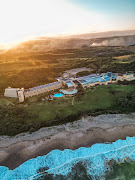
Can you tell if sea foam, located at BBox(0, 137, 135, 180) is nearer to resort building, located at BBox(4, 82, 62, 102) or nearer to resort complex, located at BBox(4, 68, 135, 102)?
resort complex, located at BBox(4, 68, 135, 102)

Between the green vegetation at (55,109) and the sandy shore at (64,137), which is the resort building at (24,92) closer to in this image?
the green vegetation at (55,109)

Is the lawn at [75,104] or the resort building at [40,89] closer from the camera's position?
the lawn at [75,104]

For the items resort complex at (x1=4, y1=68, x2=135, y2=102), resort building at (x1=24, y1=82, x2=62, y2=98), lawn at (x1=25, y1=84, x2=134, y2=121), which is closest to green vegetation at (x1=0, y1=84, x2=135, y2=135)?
lawn at (x1=25, y1=84, x2=134, y2=121)

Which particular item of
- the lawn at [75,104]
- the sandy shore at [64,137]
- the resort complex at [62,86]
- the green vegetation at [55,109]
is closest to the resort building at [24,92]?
the resort complex at [62,86]

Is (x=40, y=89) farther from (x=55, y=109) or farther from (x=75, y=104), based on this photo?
(x=75, y=104)

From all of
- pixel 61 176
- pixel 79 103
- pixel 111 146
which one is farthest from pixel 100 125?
pixel 61 176

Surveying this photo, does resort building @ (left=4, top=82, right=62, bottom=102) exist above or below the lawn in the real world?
above

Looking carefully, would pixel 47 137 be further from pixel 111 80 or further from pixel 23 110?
pixel 111 80
